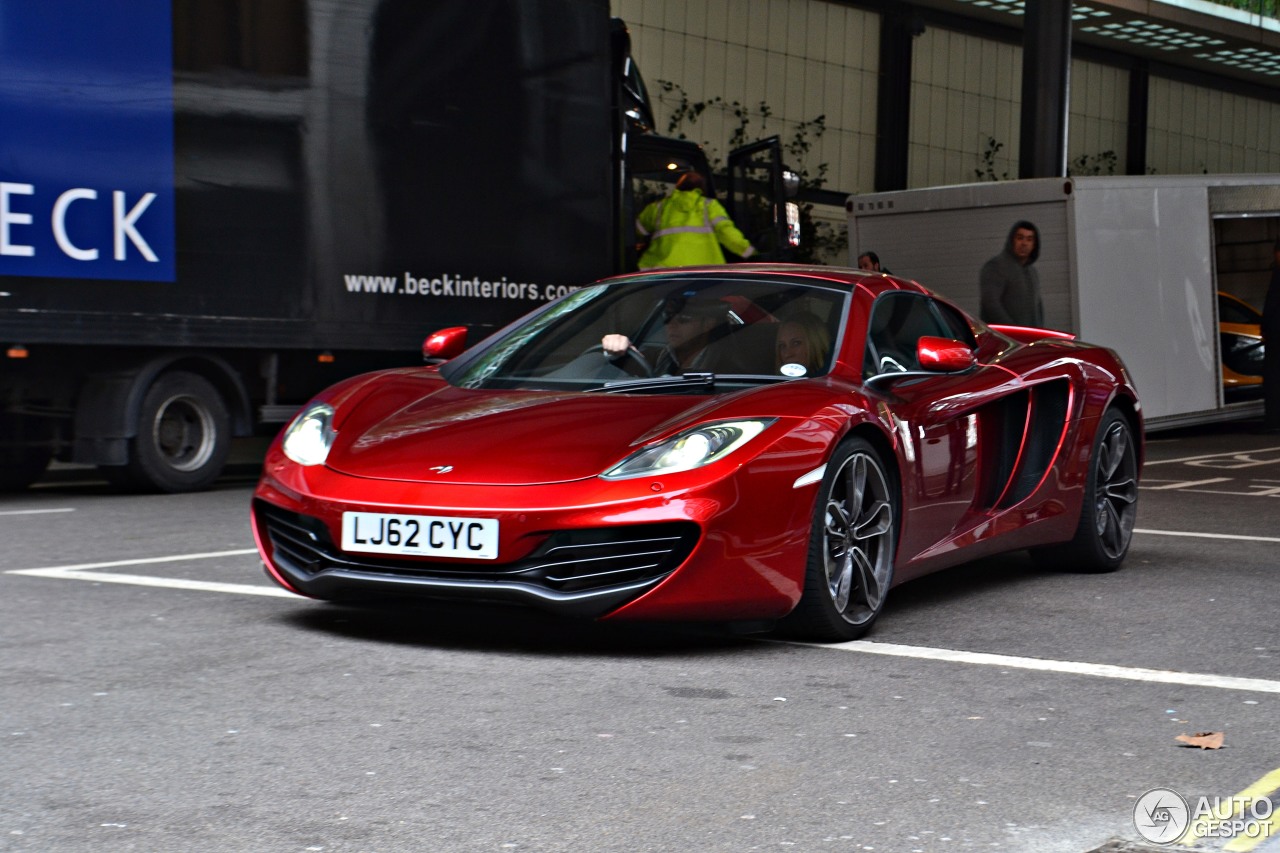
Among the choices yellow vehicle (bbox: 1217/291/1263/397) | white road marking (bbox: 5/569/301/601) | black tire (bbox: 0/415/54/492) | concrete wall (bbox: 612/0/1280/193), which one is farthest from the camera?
concrete wall (bbox: 612/0/1280/193)

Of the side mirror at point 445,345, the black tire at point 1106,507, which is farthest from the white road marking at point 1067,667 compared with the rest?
the black tire at point 1106,507

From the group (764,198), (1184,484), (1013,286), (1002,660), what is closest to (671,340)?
(1002,660)

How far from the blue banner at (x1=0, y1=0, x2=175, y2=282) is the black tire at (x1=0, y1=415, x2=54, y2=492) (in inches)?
59.6

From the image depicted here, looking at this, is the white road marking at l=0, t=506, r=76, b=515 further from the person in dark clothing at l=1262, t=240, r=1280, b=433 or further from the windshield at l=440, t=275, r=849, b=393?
the person in dark clothing at l=1262, t=240, r=1280, b=433

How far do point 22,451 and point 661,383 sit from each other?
21.4ft

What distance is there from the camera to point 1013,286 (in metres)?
14.1

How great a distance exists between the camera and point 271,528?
5461 millimetres

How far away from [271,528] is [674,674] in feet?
4.48

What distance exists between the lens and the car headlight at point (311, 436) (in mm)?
5406

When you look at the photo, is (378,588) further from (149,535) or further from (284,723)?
(149,535)

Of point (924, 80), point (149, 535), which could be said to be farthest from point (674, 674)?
point (924, 80)

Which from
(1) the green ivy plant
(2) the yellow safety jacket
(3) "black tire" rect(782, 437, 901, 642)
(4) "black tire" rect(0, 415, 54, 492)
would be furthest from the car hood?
(1) the green ivy plant

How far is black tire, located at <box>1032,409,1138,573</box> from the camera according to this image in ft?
23.4

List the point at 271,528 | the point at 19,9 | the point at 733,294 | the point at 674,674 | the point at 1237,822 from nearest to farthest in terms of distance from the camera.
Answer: the point at 1237,822 → the point at 674,674 → the point at 271,528 → the point at 733,294 → the point at 19,9
